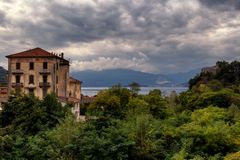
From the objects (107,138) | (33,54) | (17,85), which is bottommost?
(107,138)

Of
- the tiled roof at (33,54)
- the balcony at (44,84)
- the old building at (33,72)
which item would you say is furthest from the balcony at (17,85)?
the tiled roof at (33,54)

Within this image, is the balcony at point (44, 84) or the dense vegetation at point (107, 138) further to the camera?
the balcony at point (44, 84)

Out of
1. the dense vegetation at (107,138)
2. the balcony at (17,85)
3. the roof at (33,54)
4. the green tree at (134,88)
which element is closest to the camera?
the dense vegetation at (107,138)

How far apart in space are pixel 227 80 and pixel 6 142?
6458 cm

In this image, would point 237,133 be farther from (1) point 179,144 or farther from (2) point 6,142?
(2) point 6,142

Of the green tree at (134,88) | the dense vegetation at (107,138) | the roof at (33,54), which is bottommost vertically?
the dense vegetation at (107,138)

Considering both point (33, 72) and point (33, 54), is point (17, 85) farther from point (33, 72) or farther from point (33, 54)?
point (33, 54)

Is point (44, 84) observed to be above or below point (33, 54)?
below

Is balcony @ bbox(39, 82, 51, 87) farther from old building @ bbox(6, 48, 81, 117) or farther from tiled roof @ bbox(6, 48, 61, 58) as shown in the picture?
tiled roof @ bbox(6, 48, 61, 58)

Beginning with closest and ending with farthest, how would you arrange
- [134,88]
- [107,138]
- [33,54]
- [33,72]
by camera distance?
[107,138]
[134,88]
[33,72]
[33,54]

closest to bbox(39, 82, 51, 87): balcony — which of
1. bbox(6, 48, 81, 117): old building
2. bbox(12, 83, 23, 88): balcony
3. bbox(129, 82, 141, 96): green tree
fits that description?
bbox(6, 48, 81, 117): old building

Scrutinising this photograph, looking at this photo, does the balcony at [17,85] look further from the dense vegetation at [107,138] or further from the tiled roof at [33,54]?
the dense vegetation at [107,138]

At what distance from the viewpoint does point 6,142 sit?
3244 cm

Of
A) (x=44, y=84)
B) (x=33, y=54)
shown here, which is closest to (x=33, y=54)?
(x=33, y=54)
